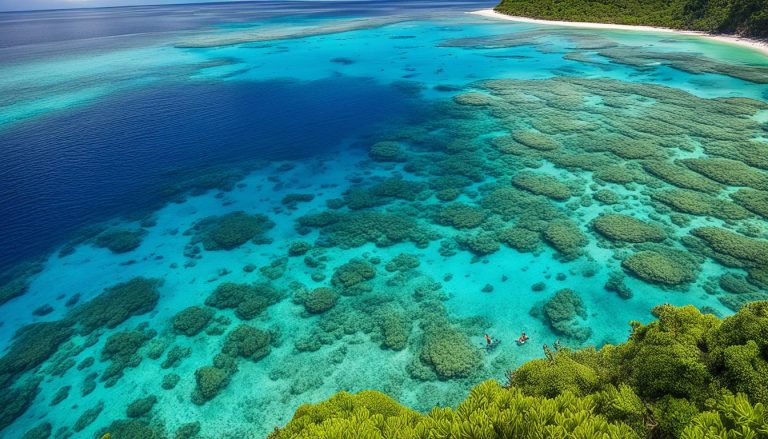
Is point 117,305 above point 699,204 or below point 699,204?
below

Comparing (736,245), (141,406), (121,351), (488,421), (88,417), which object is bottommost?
(88,417)

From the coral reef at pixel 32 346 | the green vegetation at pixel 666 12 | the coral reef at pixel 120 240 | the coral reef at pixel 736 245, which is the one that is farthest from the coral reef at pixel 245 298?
the green vegetation at pixel 666 12

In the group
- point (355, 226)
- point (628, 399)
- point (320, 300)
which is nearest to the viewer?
point (628, 399)

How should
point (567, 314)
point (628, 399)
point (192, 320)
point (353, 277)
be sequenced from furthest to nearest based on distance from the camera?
point (353, 277)
point (192, 320)
point (567, 314)
point (628, 399)

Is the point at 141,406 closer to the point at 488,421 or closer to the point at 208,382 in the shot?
the point at 208,382

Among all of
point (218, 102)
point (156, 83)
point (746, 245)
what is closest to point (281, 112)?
point (218, 102)

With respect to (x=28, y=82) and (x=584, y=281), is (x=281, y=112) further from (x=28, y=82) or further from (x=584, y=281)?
(x=28, y=82)

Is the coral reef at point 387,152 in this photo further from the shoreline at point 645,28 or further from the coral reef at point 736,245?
the shoreline at point 645,28

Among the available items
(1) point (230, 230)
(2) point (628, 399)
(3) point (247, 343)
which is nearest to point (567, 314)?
(2) point (628, 399)
